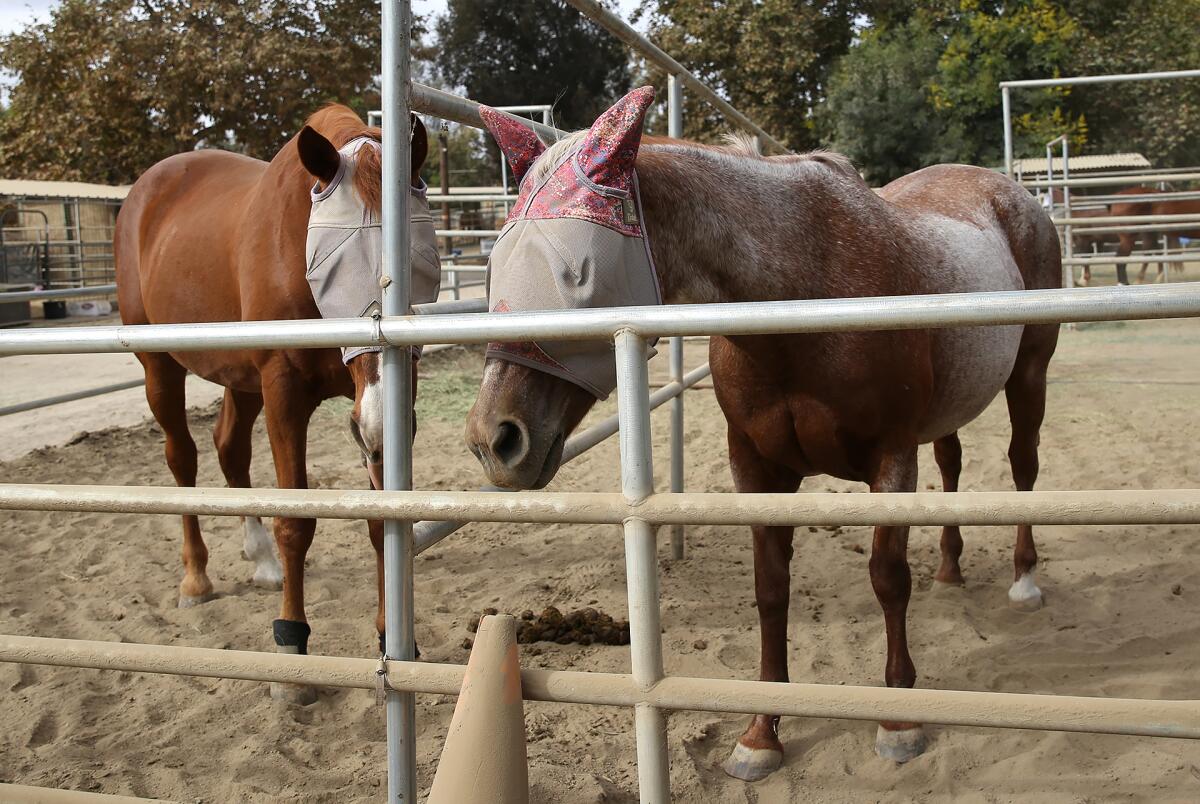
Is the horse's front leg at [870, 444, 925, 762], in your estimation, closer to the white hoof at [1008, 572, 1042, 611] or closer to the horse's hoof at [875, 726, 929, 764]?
the horse's hoof at [875, 726, 929, 764]

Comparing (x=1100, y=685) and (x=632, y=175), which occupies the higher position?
(x=632, y=175)

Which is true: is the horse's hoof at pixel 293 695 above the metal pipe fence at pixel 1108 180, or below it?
below

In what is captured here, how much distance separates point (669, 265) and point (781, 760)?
1.35 metres

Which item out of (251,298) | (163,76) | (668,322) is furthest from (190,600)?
(163,76)

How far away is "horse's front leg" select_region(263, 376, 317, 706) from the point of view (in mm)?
2912

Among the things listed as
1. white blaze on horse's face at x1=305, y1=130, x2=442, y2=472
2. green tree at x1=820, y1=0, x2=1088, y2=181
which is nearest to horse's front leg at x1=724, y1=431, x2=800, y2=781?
white blaze on horse's face at x1=305, y1=130, x2=442, y2=472

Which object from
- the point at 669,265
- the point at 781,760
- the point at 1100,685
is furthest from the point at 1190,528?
the point at 669,265

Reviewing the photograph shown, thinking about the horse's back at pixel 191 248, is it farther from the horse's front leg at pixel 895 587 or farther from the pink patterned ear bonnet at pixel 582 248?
the horse's front leg at pixel 895 587

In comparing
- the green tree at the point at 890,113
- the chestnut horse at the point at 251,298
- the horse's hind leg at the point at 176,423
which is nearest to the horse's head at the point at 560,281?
the chestnut horse at the point at 251,298

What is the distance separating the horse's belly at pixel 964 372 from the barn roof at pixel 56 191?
15.8m

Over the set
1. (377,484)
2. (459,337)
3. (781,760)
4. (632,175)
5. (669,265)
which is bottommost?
(781,760)

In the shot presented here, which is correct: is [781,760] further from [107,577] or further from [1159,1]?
[1159,1]

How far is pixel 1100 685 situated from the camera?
277cm

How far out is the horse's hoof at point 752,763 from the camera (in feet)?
7.71
